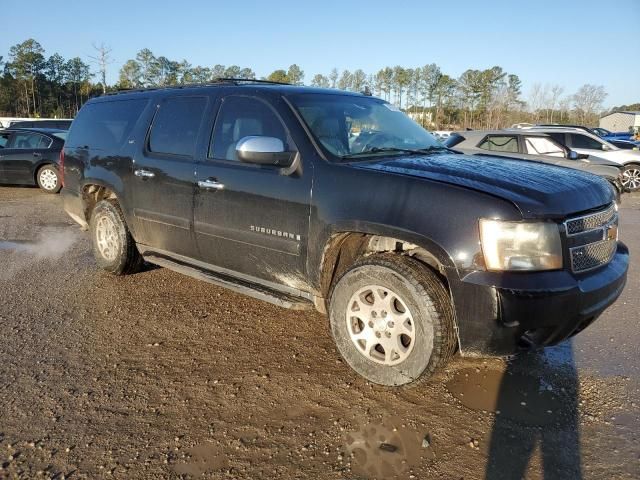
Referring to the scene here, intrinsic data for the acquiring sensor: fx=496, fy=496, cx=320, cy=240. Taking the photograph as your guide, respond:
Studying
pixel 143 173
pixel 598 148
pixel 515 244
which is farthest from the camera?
pixel 598 148

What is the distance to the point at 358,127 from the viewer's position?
3.78 m

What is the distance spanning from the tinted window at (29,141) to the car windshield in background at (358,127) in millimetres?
10439

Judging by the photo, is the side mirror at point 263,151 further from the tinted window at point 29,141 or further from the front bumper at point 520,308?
the tinted window at point 29,141

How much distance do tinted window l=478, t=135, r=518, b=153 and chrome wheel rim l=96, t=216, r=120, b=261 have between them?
8403 mm

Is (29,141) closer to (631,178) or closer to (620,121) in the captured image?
(631,178)

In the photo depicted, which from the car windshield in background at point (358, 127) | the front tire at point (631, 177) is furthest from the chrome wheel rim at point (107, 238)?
the front tire at point (631, 177)

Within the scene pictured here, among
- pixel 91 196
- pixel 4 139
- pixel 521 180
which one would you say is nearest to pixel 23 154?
pixel 4 139

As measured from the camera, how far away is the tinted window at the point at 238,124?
3.64 metres

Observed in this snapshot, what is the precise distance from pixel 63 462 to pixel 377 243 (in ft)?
6.87

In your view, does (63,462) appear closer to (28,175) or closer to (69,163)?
(69,163)

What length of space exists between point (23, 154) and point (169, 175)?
9952 millimetres

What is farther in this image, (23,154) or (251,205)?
(23,154)

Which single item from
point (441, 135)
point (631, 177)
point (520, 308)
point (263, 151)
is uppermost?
point (441, 135)

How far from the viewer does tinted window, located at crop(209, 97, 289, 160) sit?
364 centimetres
